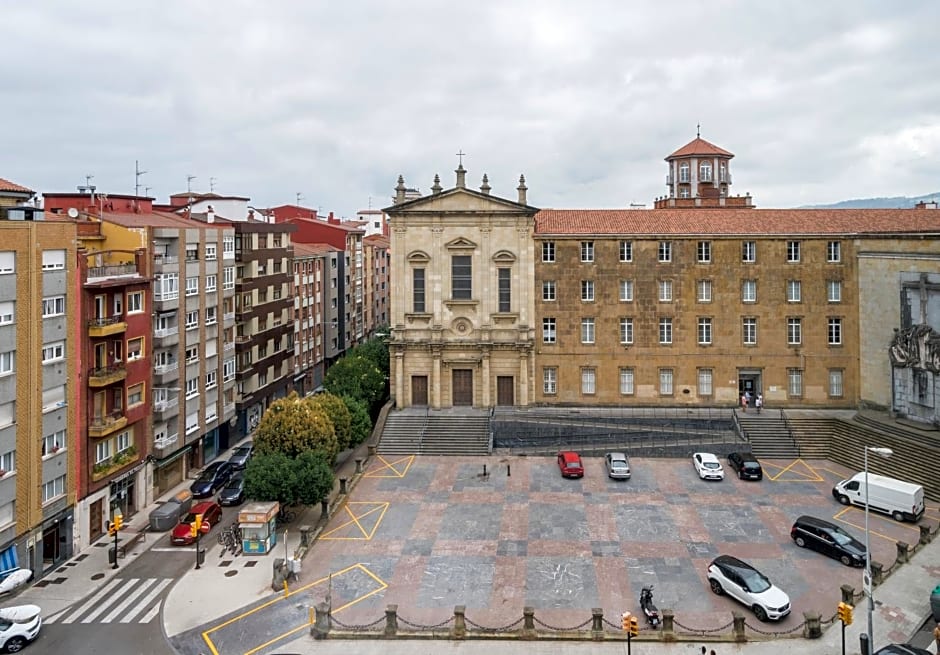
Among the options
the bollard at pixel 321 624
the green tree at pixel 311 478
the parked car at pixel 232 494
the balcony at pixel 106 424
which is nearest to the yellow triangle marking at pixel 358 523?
the green tree at pixel 311 478

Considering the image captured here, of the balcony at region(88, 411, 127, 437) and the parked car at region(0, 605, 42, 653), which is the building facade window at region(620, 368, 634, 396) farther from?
the parked car at region(0, 605, 42, 653)

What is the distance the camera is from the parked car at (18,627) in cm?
2697

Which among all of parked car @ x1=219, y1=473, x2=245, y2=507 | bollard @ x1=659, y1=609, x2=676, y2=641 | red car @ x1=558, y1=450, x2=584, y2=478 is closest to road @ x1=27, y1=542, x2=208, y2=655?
parked car @ x1=219, y1=473, x2=245, y2=507

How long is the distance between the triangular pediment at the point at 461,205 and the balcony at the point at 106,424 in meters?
24.4

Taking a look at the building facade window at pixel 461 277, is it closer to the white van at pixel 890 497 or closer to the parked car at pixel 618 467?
the parked car at pixel 618 467

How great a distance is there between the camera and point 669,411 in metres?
55.1

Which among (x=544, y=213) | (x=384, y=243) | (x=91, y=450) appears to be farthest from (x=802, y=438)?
(x=384, y=243)

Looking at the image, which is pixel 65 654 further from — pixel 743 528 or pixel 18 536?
pixel 743 528

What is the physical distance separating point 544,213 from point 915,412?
99.0ft

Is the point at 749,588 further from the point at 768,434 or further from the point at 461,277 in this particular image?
the point at 461,277

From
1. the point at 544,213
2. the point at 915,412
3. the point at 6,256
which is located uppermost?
the point at 544,213

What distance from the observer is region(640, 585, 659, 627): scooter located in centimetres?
2735

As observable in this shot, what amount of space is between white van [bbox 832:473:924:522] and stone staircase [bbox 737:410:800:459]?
9140 millimetres

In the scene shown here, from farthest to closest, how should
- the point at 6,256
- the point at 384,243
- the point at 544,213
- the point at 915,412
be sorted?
the point at 384,243 → the point at 544,213 → the point at 915,412 → the point at 6,256
